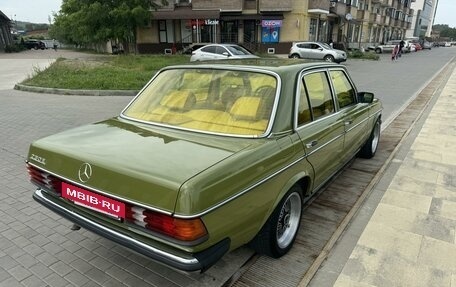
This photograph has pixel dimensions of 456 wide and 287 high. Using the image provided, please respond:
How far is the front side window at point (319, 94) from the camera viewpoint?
3.25 metres

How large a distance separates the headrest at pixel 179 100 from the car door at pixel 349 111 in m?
1.67

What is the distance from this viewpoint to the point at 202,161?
217cm

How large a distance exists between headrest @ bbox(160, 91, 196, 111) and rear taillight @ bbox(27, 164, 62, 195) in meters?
1.14

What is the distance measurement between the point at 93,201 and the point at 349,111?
9.84 ft

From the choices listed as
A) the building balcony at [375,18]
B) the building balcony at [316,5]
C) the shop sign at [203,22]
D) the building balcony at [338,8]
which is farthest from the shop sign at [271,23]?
the building balcony at [375,18]

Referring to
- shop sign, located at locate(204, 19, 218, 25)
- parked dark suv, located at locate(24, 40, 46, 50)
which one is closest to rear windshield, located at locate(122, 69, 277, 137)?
shop sign, located at locate(204, 19, 218, 25)

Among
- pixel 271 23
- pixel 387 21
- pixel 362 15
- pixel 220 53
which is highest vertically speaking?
pixel 362 15

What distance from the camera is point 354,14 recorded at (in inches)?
1567

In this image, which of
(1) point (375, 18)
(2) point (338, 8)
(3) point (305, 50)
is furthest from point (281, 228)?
(1) point (375, 18)

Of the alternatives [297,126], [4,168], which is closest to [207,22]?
[4,168]

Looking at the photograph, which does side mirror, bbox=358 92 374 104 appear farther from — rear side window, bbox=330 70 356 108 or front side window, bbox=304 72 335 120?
front side window, bbox=304 72 335 120

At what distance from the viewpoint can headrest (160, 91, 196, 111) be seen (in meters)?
3.11

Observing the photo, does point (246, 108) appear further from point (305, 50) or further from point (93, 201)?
point (305, 50)

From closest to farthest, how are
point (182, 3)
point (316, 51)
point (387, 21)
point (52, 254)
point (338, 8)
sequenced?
1. point (52, 254)
2. point (316, 51)
3. point (182, 3)
4. point (338, 8)
5. point (387, 21)
